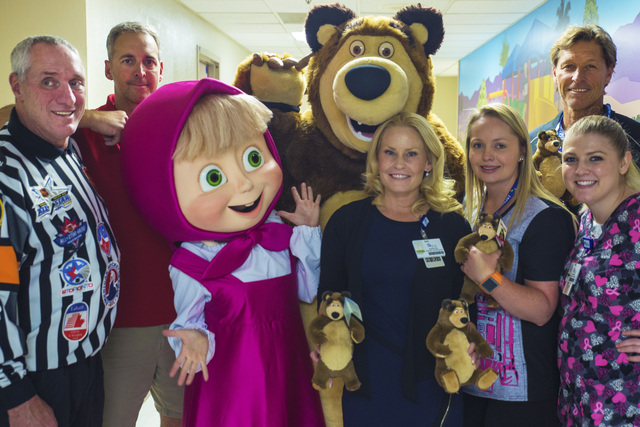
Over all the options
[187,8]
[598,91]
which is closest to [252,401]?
[598,91]

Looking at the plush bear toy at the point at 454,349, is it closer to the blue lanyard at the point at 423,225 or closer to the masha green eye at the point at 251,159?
the blue lanyard at the point at 423,225

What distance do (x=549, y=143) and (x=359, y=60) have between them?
39.8 inches

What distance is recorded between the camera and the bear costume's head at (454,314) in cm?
150

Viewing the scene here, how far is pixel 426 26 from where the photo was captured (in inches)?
82.0

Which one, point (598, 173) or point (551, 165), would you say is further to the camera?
point (551, 165)

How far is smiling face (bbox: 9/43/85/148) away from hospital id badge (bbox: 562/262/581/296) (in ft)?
5.53

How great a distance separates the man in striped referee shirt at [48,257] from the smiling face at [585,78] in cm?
231

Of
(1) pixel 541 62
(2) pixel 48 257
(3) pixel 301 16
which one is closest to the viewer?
(2) pixel 48 257

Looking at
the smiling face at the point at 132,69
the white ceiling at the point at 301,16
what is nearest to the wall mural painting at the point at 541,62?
the white ceiling at the point at 301,16

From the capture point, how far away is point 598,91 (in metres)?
2.54

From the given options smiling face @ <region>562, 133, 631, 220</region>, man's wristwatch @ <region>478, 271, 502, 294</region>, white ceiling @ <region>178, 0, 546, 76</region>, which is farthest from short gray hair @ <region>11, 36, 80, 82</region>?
white ceiling @ <region>178, 0, 546, 76</region>

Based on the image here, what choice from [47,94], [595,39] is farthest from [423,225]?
[595,39]

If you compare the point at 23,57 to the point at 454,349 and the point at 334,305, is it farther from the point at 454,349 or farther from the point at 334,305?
the point at 454,349

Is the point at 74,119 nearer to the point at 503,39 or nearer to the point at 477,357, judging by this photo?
the point at 477,357
